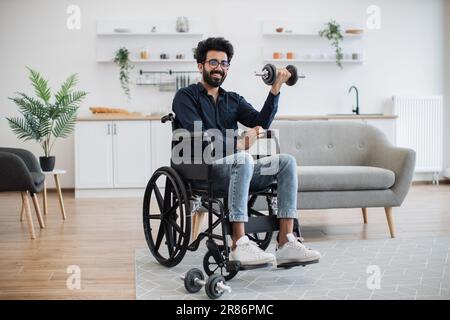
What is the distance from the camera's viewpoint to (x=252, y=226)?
10.0 feet

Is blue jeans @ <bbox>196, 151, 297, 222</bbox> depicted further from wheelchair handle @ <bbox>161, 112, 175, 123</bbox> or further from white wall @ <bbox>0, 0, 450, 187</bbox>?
white wall @ <bbox>0, 0, 450, 187</bbox>

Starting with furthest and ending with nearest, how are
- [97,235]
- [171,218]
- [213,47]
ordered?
[97,235] → [171,218] → [213,47]

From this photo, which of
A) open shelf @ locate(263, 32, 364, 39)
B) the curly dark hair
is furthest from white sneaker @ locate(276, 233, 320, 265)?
open shelf @ locate(263, 32, 364, 39)

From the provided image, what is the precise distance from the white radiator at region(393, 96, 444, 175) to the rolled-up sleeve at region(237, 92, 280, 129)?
428cm

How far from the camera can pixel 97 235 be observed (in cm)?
443

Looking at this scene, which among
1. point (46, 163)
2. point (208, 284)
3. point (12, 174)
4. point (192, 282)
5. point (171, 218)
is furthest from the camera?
point (46, 163)

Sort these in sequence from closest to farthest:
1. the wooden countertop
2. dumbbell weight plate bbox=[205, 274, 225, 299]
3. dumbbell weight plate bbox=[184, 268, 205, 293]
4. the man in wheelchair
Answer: dumbbell weight plate bbox=[205, 274, 225, 299], dumbbell weight plate bbox=[184, 268, 205, 293], the man in wheelchair, the wooden countertop

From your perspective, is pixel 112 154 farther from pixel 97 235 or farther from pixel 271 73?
pixel 271 73

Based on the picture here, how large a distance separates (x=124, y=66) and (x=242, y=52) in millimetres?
1296

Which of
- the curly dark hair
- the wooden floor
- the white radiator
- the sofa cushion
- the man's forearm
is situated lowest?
the wooden floor

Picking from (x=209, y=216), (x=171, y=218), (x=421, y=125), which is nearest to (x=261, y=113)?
(x=209, y=216)

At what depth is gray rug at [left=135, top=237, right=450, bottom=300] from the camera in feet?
9.34

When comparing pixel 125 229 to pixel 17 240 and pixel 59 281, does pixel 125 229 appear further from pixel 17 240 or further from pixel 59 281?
pixel 59 281

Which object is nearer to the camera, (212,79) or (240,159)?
(240,159)
